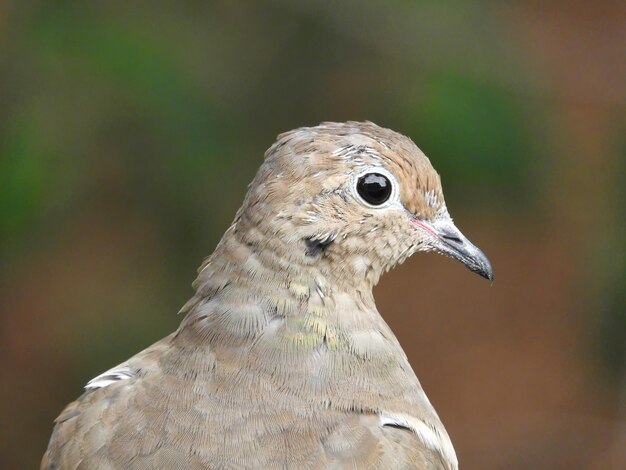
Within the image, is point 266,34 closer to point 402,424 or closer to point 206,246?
point 206,246

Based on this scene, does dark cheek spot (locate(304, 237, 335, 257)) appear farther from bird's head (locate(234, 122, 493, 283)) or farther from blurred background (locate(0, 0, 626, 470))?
blurred background (locate(0, 0, 626, 470))

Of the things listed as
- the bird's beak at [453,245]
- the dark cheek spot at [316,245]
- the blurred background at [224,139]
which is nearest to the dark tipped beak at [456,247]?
the bird's beak at [453,245]

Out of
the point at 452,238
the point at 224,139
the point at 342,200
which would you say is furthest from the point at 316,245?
the point at 224,139

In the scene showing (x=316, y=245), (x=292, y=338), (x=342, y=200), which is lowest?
(x=292, y=338)

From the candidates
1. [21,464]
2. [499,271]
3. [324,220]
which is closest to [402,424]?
[324,220]

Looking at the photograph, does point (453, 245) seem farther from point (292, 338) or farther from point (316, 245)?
point (292, 338)

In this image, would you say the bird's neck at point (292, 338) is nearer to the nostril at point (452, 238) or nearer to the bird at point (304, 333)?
the bird at point (304, 333)
